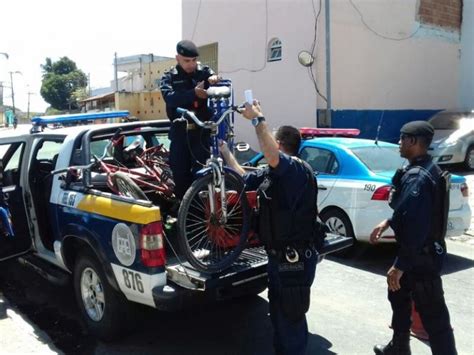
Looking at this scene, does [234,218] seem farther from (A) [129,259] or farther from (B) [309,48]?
(B) [309,48]

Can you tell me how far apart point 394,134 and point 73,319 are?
39.4 ft

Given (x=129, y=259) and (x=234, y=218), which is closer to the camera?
(x=129, y=259)

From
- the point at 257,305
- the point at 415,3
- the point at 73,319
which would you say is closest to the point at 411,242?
the point at 257,305

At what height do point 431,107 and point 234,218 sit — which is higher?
point 431,107

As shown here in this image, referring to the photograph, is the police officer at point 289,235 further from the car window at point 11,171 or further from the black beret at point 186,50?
the car window at point 11,171

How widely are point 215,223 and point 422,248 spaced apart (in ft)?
4.88

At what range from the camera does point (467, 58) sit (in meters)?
16.7

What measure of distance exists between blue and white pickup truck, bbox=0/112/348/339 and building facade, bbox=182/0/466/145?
8713 mm

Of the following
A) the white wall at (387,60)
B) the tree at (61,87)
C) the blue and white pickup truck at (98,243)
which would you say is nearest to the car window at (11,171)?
the blue and white pickup truck at (98,243)

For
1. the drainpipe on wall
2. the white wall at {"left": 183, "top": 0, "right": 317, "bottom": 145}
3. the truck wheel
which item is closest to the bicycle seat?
the truck wheel

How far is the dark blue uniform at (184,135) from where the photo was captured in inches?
162

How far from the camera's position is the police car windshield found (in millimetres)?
6188

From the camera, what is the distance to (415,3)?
14867 millimetres

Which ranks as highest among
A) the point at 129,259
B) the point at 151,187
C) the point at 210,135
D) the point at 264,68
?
the point at 264,68
